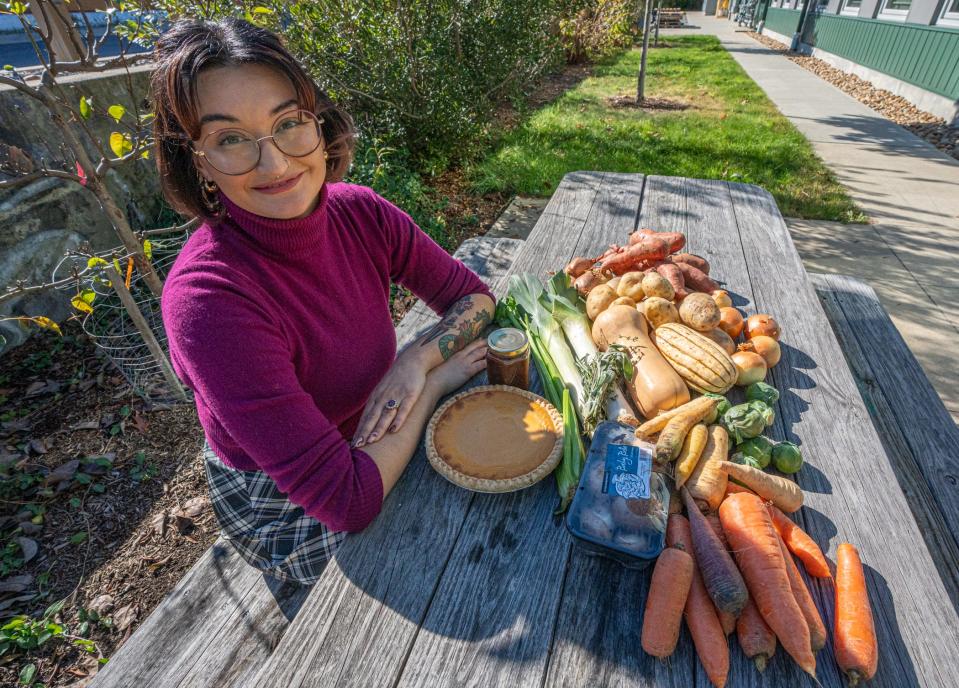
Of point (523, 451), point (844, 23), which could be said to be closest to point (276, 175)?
point (523, 451)

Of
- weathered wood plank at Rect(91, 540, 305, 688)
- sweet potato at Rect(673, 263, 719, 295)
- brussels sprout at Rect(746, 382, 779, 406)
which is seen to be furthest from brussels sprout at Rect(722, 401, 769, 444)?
weathered wood plank at Rect(91, 540, 305, 688)

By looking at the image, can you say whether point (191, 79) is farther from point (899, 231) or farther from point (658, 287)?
point (899, 231)

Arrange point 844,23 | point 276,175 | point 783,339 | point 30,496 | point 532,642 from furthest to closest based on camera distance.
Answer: point 844,23 < point 30,496 < point 783,339 < point 276,175 < point 532,642

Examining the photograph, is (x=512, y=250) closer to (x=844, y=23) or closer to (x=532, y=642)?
(x=532, y=642)

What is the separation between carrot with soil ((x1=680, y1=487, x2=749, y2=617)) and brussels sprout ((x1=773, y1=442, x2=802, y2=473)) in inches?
12.1

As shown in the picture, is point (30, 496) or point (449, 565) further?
point (30, 496)

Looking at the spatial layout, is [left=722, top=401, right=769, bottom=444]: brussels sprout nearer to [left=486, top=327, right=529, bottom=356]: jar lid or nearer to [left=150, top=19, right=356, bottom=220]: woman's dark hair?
[left=486, top=327, right=529, bottom=356]: jar lid

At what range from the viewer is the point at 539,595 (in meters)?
1.07

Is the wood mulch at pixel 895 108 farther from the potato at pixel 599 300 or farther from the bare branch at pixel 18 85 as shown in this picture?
the bare branch at pixel 18 85

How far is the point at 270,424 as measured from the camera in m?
1.17

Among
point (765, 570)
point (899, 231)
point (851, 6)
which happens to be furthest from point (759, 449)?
point (851, 6)

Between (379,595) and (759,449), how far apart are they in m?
1.06

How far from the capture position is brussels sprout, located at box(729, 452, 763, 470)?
4.26 feet

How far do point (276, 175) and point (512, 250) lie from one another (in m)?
1.78
